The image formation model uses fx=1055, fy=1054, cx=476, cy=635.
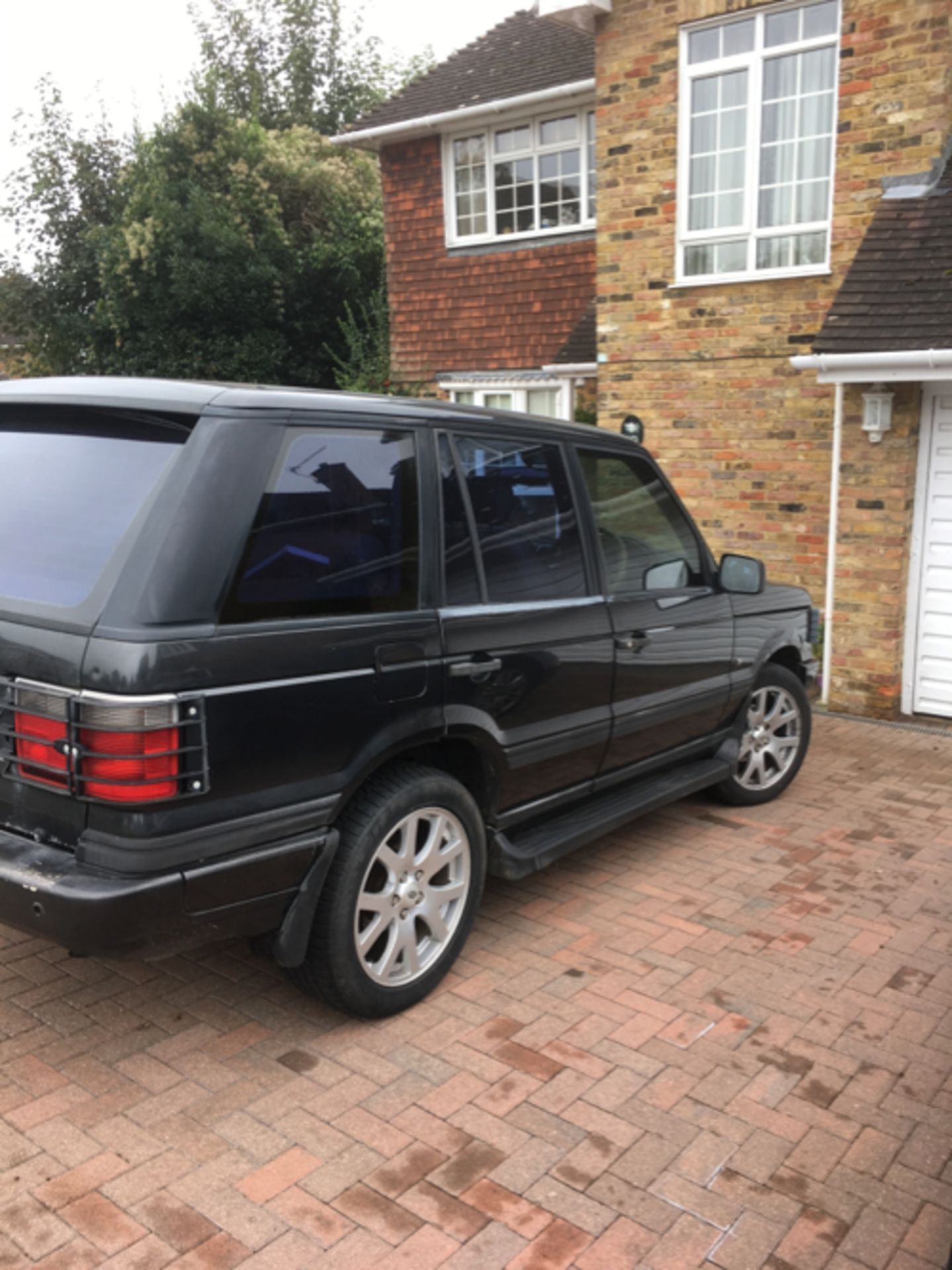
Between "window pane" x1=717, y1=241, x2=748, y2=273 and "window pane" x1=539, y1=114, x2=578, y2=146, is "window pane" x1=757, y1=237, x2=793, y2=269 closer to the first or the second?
"window pane" x1=717, y1=241, x2=748, y2=273

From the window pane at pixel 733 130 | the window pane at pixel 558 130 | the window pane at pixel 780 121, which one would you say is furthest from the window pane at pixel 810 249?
the window pane at pixel 558 130

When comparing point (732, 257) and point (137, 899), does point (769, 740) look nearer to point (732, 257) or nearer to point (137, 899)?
point (137, 899)

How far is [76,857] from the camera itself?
111 inches

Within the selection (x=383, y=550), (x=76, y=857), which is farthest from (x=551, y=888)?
(x=76, y=857)

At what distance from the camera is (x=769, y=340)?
844 centimetres

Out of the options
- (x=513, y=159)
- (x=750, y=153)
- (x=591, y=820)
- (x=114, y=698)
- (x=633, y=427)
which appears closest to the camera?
(x=114, y=698)

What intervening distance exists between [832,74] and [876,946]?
6.79m

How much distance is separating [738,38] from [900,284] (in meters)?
2.68

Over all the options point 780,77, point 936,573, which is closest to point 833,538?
point 936,573

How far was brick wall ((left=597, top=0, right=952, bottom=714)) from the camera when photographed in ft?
24.7

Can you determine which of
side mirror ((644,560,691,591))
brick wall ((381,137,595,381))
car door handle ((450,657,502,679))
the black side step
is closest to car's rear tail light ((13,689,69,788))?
car door handle ((450,657,502,679))

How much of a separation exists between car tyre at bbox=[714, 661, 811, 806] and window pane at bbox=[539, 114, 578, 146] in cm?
879

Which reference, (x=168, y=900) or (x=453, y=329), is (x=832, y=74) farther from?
(x=168, y=900)

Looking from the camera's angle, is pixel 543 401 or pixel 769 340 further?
pixel 543 401
